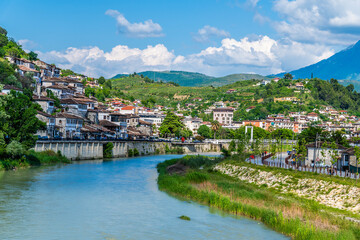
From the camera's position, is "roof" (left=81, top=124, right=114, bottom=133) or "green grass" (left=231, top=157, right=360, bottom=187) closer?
"green grass" (left=231, top=157, right=360, bottom=187)

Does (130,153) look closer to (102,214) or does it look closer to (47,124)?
(47,124)

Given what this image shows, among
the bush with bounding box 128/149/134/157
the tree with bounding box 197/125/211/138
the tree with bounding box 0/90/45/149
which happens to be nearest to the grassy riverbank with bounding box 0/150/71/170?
the tree with bounding box 0/90/45/149

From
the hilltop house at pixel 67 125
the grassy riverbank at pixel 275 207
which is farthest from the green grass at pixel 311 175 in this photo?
the hilltop house at pixel 67 125

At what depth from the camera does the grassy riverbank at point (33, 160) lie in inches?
2325

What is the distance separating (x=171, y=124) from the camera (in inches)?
5955

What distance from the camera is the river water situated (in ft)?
97.8

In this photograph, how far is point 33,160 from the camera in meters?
66.7

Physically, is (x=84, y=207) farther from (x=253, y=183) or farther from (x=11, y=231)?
(x=253, y=183)

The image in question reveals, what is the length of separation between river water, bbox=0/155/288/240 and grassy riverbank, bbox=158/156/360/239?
1.03m

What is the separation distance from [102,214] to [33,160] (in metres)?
35.0

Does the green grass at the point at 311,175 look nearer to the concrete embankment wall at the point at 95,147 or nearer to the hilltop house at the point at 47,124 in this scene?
the concrete embankment wall at the point at 95,147

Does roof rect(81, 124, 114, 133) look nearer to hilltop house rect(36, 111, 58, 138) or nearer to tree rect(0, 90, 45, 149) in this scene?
hilltop house rect(36, 111, 58, 138)

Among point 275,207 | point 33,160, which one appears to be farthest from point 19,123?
point 275,207

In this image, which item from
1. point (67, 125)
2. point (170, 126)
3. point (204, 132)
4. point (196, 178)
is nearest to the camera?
point (196, 178)
